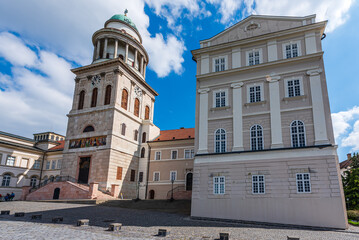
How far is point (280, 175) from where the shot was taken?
20.4m

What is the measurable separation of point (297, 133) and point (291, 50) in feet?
23.7

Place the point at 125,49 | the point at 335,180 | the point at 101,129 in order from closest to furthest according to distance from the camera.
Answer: the point at 335,180 < the point at 101,129 < the point at 125,49

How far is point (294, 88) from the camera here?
72.9 ft

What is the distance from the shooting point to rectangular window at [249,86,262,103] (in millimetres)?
23391

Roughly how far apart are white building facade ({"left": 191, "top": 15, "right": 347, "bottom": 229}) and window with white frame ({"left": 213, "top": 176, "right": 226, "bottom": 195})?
79 mm

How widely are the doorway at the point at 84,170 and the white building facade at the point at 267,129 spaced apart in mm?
20797

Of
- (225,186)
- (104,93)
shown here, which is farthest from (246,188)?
(104,93)

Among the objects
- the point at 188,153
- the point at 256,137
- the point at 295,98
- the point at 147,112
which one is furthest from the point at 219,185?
the point at 147,112

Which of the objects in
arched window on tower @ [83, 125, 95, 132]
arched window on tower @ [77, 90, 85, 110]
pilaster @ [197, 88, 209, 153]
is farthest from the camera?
arched window on tower @ [77, 90, 85, 110]

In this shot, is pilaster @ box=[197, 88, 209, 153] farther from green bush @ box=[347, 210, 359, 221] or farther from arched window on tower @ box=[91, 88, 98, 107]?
arched window on tower @ box=[91, 88, 98, 107]

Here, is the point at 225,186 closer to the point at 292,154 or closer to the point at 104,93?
the point at 292,154

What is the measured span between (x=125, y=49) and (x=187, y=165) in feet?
74.4

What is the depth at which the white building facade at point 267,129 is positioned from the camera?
63.7 ft

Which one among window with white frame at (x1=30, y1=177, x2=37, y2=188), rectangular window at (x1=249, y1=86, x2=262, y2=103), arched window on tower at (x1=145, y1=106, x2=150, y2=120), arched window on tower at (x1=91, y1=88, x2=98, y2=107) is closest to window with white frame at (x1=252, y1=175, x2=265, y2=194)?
rectangular window at (x1=249, y1=86, x2=262, y2=103)
